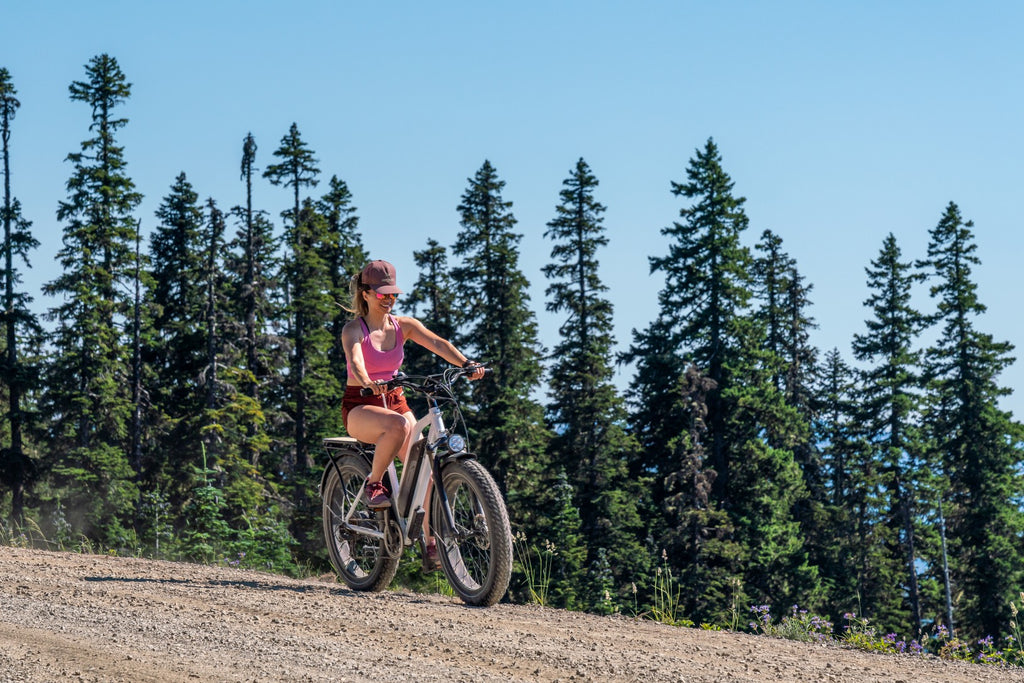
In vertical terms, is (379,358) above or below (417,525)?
above

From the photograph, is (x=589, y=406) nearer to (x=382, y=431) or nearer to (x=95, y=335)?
(x=95, y=335)

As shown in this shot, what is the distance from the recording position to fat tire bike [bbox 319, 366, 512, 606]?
777 cm

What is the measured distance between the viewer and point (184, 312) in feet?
166

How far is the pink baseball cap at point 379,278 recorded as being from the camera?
8.42 m

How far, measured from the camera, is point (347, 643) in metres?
6.24

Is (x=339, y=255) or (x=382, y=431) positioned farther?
(x=339, y=255)

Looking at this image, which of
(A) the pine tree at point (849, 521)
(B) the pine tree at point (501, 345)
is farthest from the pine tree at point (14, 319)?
(A) the pine tree at point (849, 521)

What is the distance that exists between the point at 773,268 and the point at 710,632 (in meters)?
50.8

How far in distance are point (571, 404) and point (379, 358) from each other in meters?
35.2

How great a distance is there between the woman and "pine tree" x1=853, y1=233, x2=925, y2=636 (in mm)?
42201

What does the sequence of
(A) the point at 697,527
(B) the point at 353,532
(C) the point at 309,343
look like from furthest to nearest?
1. (C) the point at 309,343
2. (A) the point at 697,527
3. (B) the point at 353,532

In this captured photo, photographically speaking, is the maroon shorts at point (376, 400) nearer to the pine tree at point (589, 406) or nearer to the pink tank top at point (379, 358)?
the pink tank top at point (379, 358)

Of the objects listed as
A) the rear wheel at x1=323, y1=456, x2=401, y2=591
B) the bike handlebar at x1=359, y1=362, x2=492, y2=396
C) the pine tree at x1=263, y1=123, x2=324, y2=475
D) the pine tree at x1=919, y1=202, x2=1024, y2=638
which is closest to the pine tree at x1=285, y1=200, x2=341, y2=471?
the pine tree at x1=263, y1=123, x2=324, y2=475

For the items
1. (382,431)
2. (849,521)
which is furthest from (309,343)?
(382,431)
